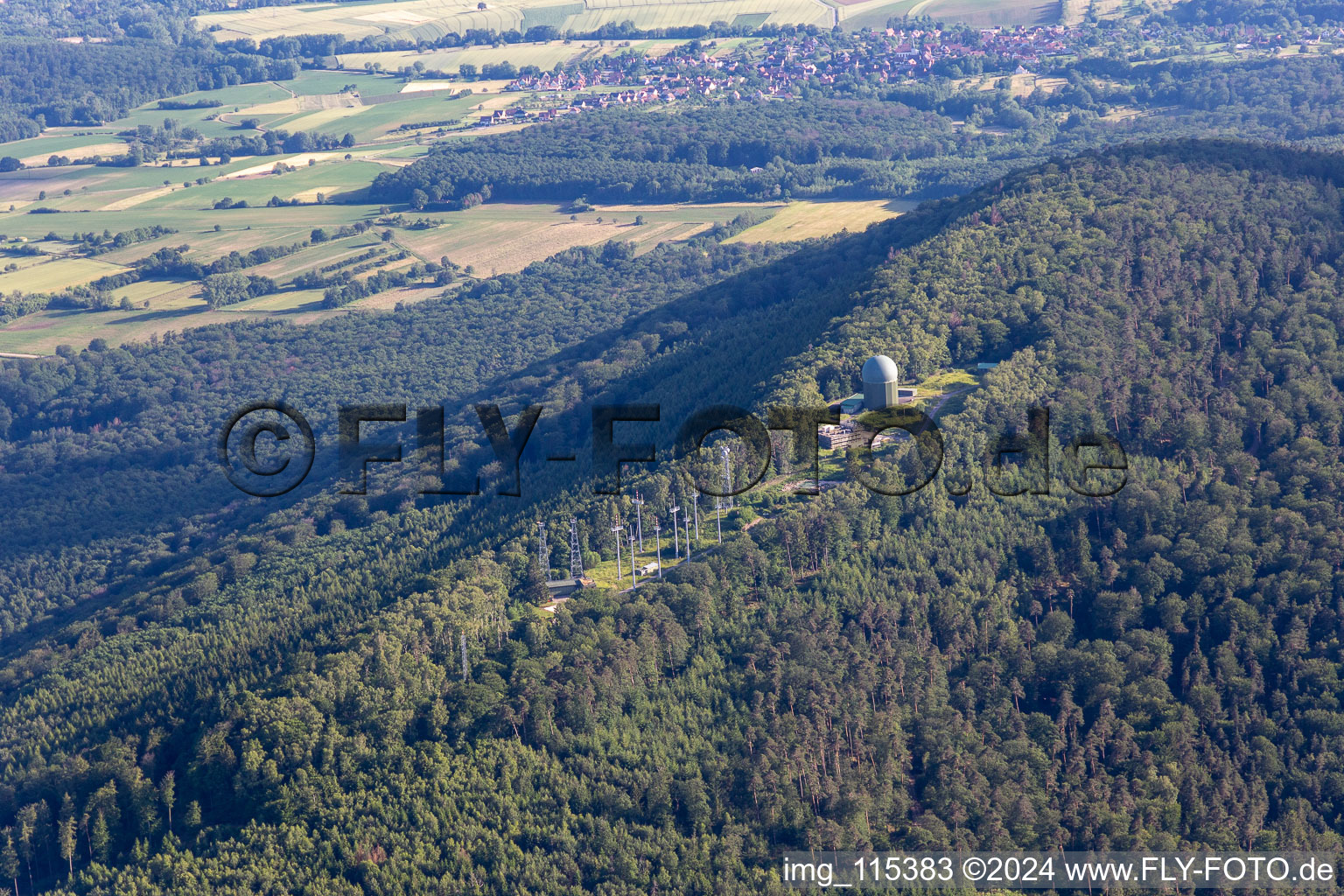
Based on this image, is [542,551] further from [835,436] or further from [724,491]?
[835,436]

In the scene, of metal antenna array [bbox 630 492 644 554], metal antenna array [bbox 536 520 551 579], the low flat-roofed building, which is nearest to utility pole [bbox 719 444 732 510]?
metal antenna array [bbox 630 492 644 554]

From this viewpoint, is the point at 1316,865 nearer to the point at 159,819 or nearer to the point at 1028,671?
the point at 1028,671

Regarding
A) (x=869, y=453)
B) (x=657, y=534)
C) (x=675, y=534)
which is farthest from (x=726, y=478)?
(x=869, y=453)

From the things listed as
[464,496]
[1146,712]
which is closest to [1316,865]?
[1146,712]

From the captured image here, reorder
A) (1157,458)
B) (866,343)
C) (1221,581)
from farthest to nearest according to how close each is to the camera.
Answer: (866,343) < (1157,458) < (1221,581)

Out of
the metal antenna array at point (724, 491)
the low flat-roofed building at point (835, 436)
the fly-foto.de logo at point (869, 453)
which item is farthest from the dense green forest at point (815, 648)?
the low flat-roofed building at point (835, 436)

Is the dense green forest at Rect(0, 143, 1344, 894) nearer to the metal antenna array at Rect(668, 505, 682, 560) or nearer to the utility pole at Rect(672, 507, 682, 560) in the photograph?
the metal antenna array at Rect(668, 505, 682, 560)
